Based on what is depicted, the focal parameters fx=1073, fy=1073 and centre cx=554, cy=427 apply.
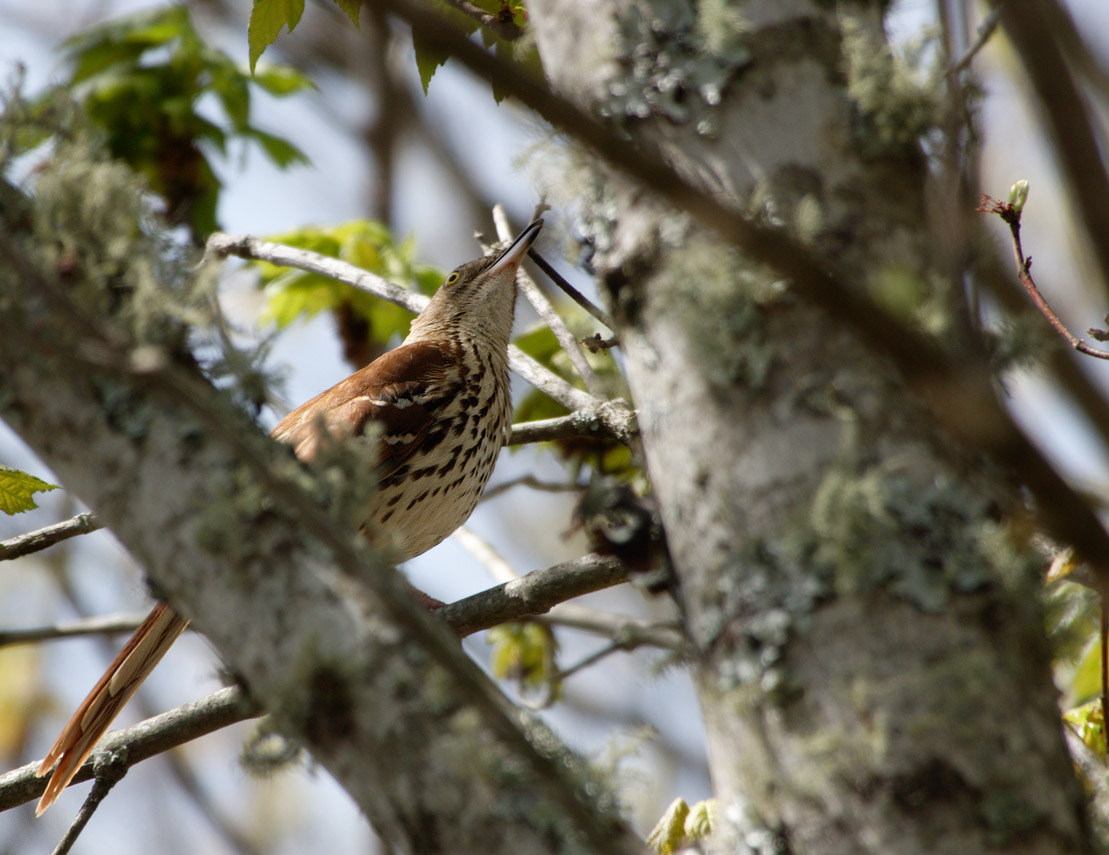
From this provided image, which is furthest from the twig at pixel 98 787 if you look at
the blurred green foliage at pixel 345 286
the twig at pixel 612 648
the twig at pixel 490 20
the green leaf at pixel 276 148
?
the green leaf at pixel 276 148

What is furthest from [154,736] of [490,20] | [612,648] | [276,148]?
[276,148]

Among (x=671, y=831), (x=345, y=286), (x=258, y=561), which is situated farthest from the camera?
(x=345, y=286)

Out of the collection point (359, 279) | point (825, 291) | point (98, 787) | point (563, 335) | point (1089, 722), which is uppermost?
point (359, 279)

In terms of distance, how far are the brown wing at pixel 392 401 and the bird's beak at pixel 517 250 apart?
49 cm

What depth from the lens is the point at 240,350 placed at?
1363mm

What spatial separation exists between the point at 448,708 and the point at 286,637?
0.19 meters

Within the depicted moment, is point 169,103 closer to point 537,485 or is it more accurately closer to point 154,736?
point 537,485

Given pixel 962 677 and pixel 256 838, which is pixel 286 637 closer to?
pixel 962 677

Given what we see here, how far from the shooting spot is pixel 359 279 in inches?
130

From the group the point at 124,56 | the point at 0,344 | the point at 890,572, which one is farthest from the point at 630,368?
the point at 124,56

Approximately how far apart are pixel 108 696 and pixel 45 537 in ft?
2.28

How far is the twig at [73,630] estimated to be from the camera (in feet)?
7.50

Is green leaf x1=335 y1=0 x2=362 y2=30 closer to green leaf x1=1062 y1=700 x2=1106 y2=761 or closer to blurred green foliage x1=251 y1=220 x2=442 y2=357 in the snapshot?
blurred green foliage x1=251 y1=220 x2=442 y2=357

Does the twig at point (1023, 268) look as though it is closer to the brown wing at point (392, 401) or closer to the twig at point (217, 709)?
the twig at point (217, 709)
